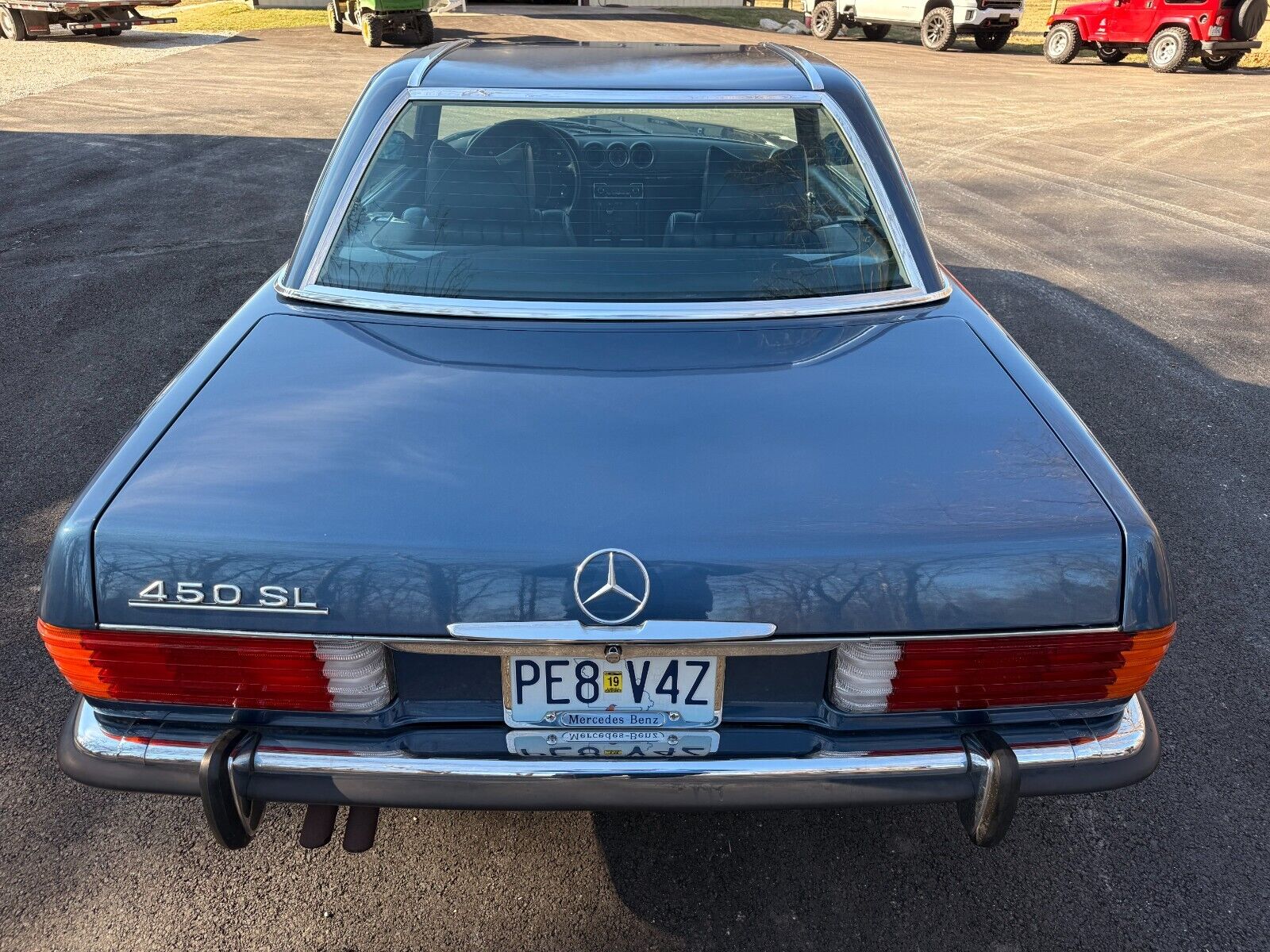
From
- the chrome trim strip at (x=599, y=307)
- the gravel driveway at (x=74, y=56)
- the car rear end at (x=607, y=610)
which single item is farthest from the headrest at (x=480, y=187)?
the gravel driveway at (x=74, y=56)

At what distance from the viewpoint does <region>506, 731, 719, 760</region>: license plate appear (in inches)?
69.6

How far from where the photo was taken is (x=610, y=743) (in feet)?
5.82

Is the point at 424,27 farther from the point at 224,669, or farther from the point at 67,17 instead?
the point at 224,669

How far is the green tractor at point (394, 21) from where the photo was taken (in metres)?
18.3

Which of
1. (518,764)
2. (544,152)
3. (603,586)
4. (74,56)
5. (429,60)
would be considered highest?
(429,60)

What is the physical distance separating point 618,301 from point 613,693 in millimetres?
1020

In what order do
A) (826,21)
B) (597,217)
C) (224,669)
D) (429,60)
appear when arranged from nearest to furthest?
(224,669), (597,217), (429,60), (826,21)

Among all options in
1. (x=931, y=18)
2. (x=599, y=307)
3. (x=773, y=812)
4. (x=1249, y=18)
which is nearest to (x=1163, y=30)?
(x=1249, y=18)

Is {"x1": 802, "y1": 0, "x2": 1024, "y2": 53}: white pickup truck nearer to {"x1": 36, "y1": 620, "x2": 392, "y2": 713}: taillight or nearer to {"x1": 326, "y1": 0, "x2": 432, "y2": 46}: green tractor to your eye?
{"x1": 326, "y1": 0, "x2": 432, "y2": 46}: green tractor

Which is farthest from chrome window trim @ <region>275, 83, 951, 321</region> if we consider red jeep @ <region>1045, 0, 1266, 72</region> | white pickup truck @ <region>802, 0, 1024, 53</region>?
white pickup truck @ <region>802, 0, 1024, 53</region>

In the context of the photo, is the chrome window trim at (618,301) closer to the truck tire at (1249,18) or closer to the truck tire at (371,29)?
the truck tire at (1249,18)

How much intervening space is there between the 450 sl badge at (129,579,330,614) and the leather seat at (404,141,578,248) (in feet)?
3.90

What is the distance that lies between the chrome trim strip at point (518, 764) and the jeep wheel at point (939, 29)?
21414 millimetres

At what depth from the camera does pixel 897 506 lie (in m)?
1.70
